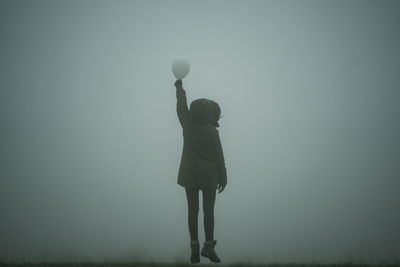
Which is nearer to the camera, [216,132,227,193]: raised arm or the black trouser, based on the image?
the black trouser

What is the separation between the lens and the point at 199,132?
15.1ft

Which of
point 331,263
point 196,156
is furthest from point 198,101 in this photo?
point 331,263

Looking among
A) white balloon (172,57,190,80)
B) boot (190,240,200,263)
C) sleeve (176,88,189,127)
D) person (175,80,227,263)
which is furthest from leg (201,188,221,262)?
white balloon (172,57,190,80)

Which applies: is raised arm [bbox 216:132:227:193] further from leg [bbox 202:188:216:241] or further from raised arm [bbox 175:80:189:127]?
raised arm [bbox 175:80:189:127]

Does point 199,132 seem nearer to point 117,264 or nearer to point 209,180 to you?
point 209,180

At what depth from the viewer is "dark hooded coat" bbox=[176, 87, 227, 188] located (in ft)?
14.7

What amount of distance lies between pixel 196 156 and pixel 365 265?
11.8 feet

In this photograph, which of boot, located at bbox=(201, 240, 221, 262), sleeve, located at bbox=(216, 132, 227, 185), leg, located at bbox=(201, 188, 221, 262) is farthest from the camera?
sleeve, located at bbox=(216, 132, 227, 185)

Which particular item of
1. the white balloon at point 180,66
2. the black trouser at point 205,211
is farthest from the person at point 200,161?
the white balloon at point 180,66

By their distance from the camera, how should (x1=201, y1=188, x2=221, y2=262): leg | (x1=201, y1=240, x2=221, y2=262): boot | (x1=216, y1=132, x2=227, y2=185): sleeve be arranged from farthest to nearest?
(x1=216, y1=132, x2=227, y2=185): sleeve
(x1=201, y1=188, x2=221, y2=262): leg
(x1=201, y1=240, x2=221, y2=262): boot

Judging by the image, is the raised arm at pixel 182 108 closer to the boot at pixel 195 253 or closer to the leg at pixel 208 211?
the leg at pixel 208 211

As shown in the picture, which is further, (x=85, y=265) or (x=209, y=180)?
(x=85, y=265)

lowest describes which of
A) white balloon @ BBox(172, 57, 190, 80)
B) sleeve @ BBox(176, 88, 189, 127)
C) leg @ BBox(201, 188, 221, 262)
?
leg @ BBox(201, 188, 221, 262)

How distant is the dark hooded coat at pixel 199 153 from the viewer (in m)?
4.48
